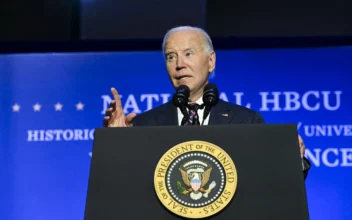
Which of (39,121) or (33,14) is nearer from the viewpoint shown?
(39,121)

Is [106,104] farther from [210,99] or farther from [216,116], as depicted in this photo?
[210,99]

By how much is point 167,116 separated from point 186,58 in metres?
0.26

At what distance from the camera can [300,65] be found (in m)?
3.89

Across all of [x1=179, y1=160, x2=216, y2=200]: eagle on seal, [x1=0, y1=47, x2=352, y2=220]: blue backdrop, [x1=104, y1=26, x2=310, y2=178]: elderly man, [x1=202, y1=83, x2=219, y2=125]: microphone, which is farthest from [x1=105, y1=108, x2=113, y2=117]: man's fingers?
[x1=0, y1=47, x2=352, y2=220]: blue backdrop

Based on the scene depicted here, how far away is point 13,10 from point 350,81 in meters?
2.54

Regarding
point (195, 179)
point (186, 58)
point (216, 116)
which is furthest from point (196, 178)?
point (186, 58)

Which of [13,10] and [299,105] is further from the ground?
[13,10]

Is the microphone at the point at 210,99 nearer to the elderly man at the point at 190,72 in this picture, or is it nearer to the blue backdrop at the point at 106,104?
the elderly man at the point at 190,72

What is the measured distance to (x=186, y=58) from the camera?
2.25 m

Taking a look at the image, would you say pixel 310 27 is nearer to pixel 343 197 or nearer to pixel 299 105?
pixel 299 105

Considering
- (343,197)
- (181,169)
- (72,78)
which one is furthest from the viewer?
(72,78)

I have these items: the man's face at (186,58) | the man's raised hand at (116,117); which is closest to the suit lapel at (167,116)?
the man's face at (186,58)

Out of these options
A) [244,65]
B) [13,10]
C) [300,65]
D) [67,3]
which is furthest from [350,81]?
[13,10]

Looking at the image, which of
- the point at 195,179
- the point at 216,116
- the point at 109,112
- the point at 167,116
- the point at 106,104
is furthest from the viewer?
the point at 106,104
